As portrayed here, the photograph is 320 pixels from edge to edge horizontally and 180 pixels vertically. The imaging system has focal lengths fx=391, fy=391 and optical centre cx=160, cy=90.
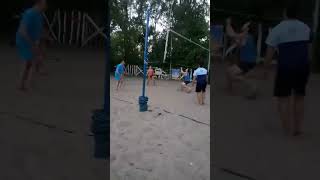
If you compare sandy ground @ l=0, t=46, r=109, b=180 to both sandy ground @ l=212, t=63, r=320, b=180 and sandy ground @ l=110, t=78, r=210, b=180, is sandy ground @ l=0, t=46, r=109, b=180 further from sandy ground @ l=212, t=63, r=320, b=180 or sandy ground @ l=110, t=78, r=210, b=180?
sandy ground @ l=110, t=78, r=210, b=180

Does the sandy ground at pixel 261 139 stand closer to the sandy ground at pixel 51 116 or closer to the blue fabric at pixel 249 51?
the blue fabric at pixel 249 51

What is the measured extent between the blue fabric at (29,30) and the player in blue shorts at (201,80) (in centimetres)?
557

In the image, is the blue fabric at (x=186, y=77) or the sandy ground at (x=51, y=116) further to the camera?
the blue fabric at (x=186, y=77)

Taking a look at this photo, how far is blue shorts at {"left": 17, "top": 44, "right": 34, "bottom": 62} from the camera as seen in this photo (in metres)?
2.27

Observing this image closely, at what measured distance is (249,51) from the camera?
7.40ft

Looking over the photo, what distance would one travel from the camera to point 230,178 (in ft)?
8.01

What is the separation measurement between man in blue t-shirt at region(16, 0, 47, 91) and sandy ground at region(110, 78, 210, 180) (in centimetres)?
149

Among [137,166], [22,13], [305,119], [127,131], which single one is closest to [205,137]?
[127,131]

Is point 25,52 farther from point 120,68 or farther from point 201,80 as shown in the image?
point 201,80

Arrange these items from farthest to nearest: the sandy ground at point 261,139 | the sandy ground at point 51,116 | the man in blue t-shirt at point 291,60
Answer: the sandy ground at point 51,116 → the sandy ground at point 261,139 → the man in blue t-shirt at point 291,60

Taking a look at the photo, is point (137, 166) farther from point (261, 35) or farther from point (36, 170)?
point (261, 35)

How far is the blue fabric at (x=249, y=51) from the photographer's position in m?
2.23

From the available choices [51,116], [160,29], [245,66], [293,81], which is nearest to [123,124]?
[160,29]

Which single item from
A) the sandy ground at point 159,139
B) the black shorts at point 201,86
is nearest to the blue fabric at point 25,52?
the sandy ground at point 159,139
